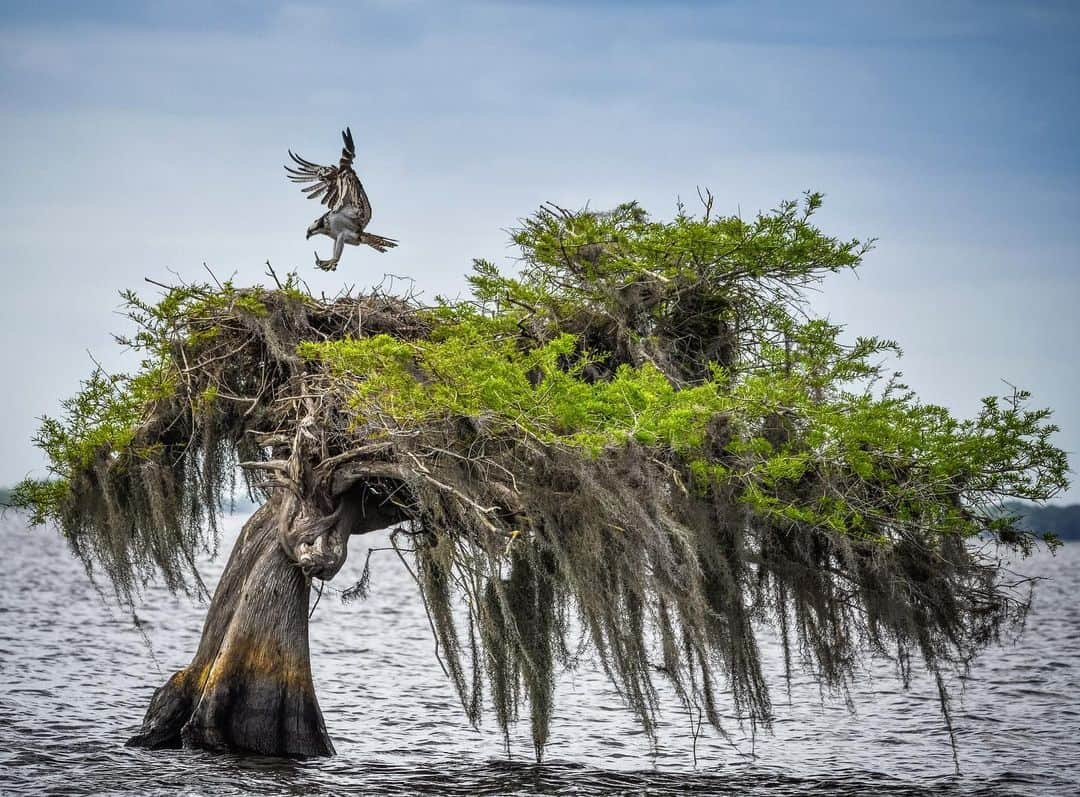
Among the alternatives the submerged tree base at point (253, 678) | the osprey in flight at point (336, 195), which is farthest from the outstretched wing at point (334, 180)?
the submerged tree base at point (253, 678)

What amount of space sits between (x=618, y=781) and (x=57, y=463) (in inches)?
256

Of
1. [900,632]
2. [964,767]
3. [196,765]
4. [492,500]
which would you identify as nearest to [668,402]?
[492,500]

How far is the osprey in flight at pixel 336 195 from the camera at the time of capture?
1231 centimetres

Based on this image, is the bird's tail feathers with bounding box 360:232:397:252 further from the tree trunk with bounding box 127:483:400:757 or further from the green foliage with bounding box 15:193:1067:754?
the tree trunk with bounding box 127:483:400:757

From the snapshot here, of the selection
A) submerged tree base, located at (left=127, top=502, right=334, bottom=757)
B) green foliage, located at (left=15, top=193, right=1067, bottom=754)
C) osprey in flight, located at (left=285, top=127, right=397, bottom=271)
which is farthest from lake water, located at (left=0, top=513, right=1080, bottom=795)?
osprey in flight, located at (left=285, top=127, right=397, bottom=271)

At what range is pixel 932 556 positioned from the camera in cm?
1105

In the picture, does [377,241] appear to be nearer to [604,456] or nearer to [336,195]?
[336,195]

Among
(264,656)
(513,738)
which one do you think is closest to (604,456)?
(264,656)

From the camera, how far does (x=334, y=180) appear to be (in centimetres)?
1232

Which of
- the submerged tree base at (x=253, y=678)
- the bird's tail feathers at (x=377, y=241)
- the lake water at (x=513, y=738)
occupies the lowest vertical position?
the lake water at (x=513, y=738)

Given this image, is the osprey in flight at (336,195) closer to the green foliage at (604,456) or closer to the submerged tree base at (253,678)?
the green foliage at (604,456)

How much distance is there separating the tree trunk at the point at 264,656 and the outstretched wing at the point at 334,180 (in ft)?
9.78

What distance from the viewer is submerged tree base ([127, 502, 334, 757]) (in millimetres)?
11430

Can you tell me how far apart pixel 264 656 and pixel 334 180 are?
15.4 ft
